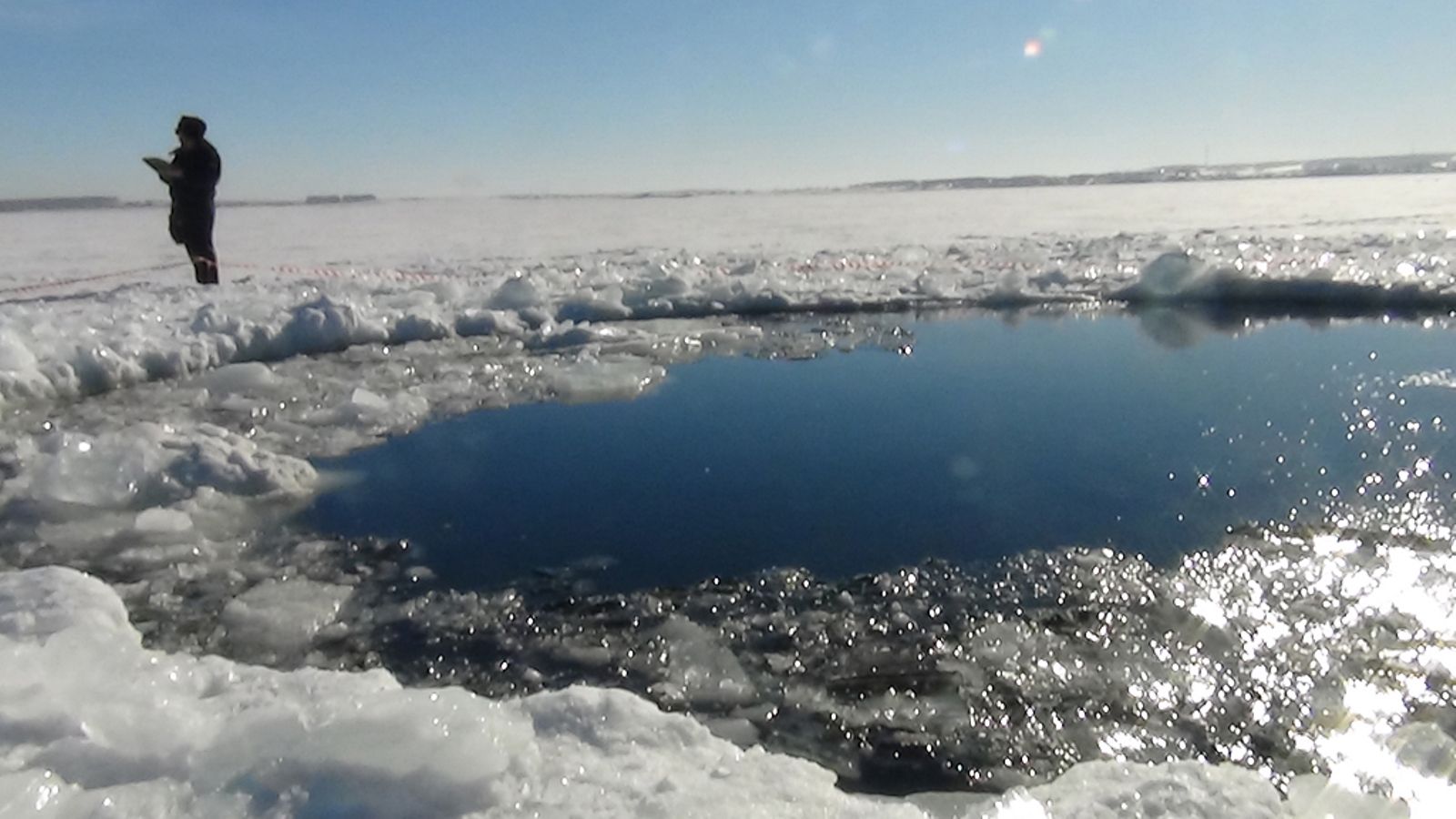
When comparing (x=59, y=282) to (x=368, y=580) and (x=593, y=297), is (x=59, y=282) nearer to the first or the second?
(x=593, y=297)

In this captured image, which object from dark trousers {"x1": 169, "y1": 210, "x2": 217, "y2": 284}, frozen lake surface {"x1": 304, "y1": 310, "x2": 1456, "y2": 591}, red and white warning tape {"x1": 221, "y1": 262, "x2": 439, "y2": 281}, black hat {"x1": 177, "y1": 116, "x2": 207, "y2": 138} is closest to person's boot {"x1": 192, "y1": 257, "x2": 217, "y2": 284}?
dark trousers {"x1": 169, "y1": 210, "x2": 217, "y2": 284}

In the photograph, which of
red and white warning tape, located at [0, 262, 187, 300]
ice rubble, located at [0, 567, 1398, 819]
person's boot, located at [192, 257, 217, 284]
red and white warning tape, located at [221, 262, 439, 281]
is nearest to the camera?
ice rubble, located at [0, 567, 1398, 819]

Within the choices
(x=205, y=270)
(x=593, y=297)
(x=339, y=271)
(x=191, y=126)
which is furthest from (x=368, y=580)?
(x=339, y=271)

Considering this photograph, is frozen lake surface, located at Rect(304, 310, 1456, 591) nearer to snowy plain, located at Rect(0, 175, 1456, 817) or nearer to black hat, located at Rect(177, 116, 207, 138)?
snowy plain, located at Rect(0, 175, 1456, 817)

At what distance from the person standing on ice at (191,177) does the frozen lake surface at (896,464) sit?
17.3 ft

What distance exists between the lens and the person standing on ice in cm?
900

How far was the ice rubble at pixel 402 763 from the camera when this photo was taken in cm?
179

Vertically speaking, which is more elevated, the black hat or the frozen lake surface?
the black hat

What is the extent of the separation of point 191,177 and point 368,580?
7.29 m

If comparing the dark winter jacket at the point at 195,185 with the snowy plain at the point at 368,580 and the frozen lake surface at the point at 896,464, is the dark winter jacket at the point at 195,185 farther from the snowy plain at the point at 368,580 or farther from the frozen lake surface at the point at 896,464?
the frozen lake surface at the point at 896,464

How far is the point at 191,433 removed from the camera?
4473mm

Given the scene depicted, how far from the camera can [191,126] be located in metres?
8.91

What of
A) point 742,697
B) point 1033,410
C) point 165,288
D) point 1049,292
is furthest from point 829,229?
point 742,697

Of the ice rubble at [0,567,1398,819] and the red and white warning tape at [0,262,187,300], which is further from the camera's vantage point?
the red and white warning tape at [0,262,187,300]
